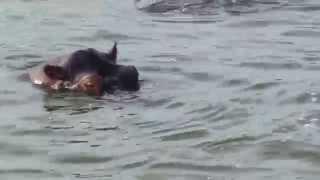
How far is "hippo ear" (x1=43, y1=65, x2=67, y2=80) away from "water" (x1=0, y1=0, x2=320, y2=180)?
0.80ft

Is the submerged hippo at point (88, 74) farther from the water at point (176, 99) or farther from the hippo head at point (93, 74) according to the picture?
the water at point (176, 99)

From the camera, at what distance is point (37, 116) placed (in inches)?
329

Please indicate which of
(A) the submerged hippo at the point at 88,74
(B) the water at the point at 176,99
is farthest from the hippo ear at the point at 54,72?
(B) the water at the point at 176,99

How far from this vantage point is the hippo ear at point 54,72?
935cm

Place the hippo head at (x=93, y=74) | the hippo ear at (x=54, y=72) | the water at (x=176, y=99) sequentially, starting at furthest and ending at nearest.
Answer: the hippo ear at (x=54, y=72) < the hippo head at (x=93, y=74) < the water at (x=176, y=99)

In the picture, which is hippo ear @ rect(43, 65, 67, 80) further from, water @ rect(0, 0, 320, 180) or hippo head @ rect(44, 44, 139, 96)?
water @ rect(0, 0, 320, 180)

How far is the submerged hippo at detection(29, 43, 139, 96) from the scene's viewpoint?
29.9 feet

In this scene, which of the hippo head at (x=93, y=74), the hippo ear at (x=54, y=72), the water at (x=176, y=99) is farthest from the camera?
the hippo ear at (x=54, y=72)

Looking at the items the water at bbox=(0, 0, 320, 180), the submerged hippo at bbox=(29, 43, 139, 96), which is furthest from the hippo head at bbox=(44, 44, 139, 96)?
the water at bbox=(0, 0, 320, 180)

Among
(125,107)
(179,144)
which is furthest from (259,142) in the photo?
(125,107)

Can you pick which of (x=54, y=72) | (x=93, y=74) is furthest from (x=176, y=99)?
(x=54, y=72)

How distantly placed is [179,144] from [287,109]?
4.29ft

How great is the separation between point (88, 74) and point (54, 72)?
1.31 ft

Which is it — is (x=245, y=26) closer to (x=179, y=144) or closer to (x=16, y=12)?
(x=16, y=12)
